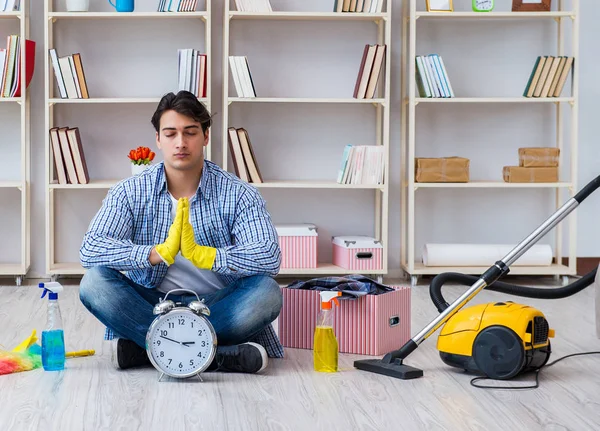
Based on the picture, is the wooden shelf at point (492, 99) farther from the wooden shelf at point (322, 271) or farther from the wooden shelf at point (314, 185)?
the wooden shelf at point (322, 271)

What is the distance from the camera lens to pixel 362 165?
15.2ft

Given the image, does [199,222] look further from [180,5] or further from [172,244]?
[180,5]

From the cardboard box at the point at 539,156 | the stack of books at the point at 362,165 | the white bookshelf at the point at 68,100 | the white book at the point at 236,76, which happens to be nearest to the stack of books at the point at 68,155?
the white bookshelf at the point at 68,100

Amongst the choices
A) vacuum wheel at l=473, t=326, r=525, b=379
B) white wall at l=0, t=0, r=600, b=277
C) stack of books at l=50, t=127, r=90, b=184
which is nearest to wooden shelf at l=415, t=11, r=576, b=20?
white wall at l=0, t=0, r=600, b=277

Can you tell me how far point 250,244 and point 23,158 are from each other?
2.16 metres

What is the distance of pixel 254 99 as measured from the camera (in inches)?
178

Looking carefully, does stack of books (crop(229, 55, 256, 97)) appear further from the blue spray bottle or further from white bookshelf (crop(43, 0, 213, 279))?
the blue spray bottle

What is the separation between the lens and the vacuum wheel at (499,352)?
8.61ft

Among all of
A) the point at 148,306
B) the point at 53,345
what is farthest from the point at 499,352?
the point at 53,345

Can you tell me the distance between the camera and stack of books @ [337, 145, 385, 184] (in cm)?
463

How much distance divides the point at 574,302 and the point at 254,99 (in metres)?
1.80

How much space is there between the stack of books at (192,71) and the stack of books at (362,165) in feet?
2.60

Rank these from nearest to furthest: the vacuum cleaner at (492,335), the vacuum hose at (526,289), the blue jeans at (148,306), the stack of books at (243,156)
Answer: the vacuum cleaner at (492,335) < the blue jeans at (148,306) < the vacuum hose at (526,289) < the stack of books at (243,156)

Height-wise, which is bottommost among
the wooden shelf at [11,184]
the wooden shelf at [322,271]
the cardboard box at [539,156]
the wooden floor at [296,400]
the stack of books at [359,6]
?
the wooden floor at [296,400]
